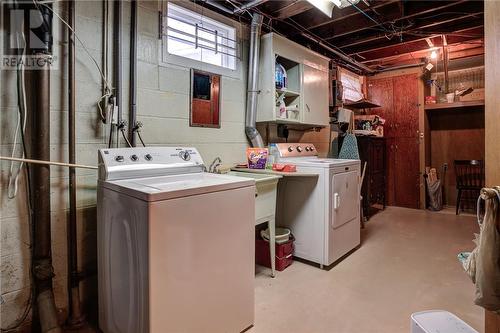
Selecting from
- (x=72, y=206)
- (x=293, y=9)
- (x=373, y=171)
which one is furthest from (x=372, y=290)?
(x=373, y=171)

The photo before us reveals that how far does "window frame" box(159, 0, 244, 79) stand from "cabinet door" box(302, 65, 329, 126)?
2.67 feet

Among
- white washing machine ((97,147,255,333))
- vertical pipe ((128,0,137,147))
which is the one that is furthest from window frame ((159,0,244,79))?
white washing machine ((97,147,255,333))

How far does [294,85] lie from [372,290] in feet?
6.99

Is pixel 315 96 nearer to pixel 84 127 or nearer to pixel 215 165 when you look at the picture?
pixel 215 165

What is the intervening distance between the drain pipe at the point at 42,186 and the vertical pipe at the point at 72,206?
4.7 inches

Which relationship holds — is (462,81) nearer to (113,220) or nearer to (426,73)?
(426,73)

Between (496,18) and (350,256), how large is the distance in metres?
2.24

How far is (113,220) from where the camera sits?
1550 millimetres

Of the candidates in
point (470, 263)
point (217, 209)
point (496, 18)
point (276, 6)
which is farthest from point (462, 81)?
point (217, 209)

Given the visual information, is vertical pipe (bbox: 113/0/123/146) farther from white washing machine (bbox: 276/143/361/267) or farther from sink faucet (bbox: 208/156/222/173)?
white washing machine (bbox: 276/143/361/267)

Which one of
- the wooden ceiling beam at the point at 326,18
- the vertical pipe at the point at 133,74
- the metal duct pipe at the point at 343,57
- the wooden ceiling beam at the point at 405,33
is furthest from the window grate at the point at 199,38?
the wooden ceiling beam at the point at 405,33

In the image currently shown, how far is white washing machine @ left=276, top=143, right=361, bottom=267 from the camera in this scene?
2.57m

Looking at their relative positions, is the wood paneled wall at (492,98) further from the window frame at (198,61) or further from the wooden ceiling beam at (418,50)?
the wooden ceiling beam at (418,50)

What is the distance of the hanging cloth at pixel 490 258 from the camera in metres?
1.08
